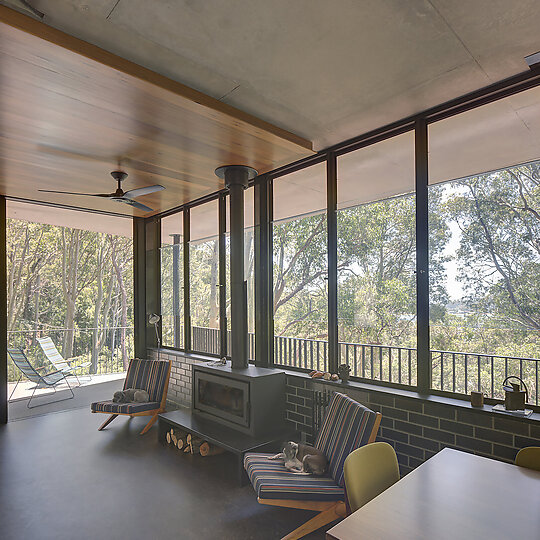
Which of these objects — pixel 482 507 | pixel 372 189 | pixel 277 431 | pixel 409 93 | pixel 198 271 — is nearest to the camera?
pixel 482 507

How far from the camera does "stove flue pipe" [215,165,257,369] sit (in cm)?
389

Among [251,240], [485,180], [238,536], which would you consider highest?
[485,180]

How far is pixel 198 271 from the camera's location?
17.8 feet

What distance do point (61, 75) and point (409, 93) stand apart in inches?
90.7

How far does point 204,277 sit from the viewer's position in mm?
5309

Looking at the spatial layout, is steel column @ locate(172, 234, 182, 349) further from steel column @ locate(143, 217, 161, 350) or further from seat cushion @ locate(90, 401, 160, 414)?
seat cushion @ locate(90, 401, 160, 414)

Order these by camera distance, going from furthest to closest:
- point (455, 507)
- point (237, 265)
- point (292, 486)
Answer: point (237, 265) → point (292, 486) → point (455, 507)

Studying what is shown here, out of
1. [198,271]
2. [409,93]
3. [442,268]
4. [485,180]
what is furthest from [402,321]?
[198,271]

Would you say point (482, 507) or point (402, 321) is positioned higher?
point (402, 321)

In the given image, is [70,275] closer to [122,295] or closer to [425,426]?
[122,295]

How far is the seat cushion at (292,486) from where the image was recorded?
231cm

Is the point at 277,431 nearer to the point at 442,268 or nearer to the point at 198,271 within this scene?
the point at 442,268

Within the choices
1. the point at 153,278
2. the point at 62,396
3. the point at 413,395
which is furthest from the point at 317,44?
the point at 62,396

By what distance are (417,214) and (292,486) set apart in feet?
7.26
